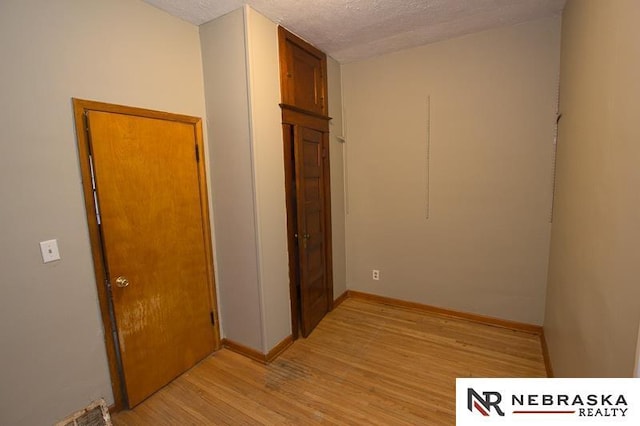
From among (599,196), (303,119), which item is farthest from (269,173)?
(599,196)

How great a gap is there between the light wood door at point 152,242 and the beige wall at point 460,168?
183 centimetres

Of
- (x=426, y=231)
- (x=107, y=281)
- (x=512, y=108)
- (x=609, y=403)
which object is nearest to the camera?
(x=609, y=403)

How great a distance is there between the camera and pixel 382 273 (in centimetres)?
333

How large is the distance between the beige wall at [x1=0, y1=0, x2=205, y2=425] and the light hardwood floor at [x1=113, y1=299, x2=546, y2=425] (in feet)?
1.74

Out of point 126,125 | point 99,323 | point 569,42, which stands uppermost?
point 569,42

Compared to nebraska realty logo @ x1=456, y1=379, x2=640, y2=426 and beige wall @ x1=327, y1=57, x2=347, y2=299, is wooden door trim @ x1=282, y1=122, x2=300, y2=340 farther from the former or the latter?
nebraska realty logo @ x1=456, y1=379, x2=640, y2=426

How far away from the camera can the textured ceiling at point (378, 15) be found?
2.05 meters

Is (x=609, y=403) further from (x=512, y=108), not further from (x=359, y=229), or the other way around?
(x=359, y=229)

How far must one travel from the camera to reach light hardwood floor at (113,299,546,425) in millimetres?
1837

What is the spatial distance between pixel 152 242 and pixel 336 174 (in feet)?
6.47

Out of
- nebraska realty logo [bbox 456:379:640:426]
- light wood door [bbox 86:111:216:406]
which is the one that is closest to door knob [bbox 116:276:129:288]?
light wood door [bbox 86:111:216:406]

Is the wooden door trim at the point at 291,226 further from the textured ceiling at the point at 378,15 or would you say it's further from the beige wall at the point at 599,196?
the beige wall at the point at 599,196

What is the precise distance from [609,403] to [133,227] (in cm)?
250

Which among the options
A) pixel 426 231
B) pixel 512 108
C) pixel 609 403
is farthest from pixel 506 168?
pixel 609 403
